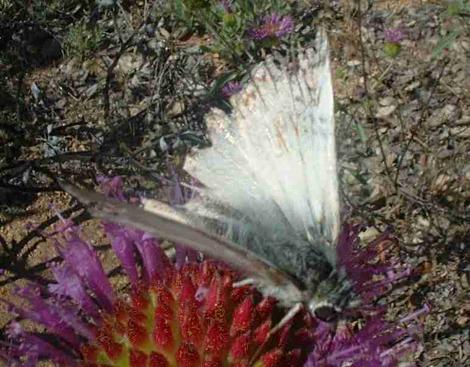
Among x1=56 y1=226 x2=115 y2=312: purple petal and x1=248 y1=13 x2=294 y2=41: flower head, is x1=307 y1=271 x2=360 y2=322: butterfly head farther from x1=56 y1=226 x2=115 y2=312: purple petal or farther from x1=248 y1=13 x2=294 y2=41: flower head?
x1=248 y1=13 x2=294 y2=41: flower head

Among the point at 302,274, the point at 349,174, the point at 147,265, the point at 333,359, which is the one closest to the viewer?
the point at 302,274

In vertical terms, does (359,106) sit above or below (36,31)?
below

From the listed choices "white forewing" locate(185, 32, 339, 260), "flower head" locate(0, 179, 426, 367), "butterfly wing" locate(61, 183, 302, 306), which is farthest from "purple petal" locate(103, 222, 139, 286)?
"butterfly wing" locate(61, 183, 302, 306)

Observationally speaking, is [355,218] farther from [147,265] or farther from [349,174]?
[147,265]

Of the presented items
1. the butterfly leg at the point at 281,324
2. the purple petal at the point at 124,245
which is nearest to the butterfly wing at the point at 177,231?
the butterfly leg at the point at 281,324

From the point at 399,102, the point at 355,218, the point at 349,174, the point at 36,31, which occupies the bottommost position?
the point at 355,218

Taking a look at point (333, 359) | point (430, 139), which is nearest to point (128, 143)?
point (430, 139)
